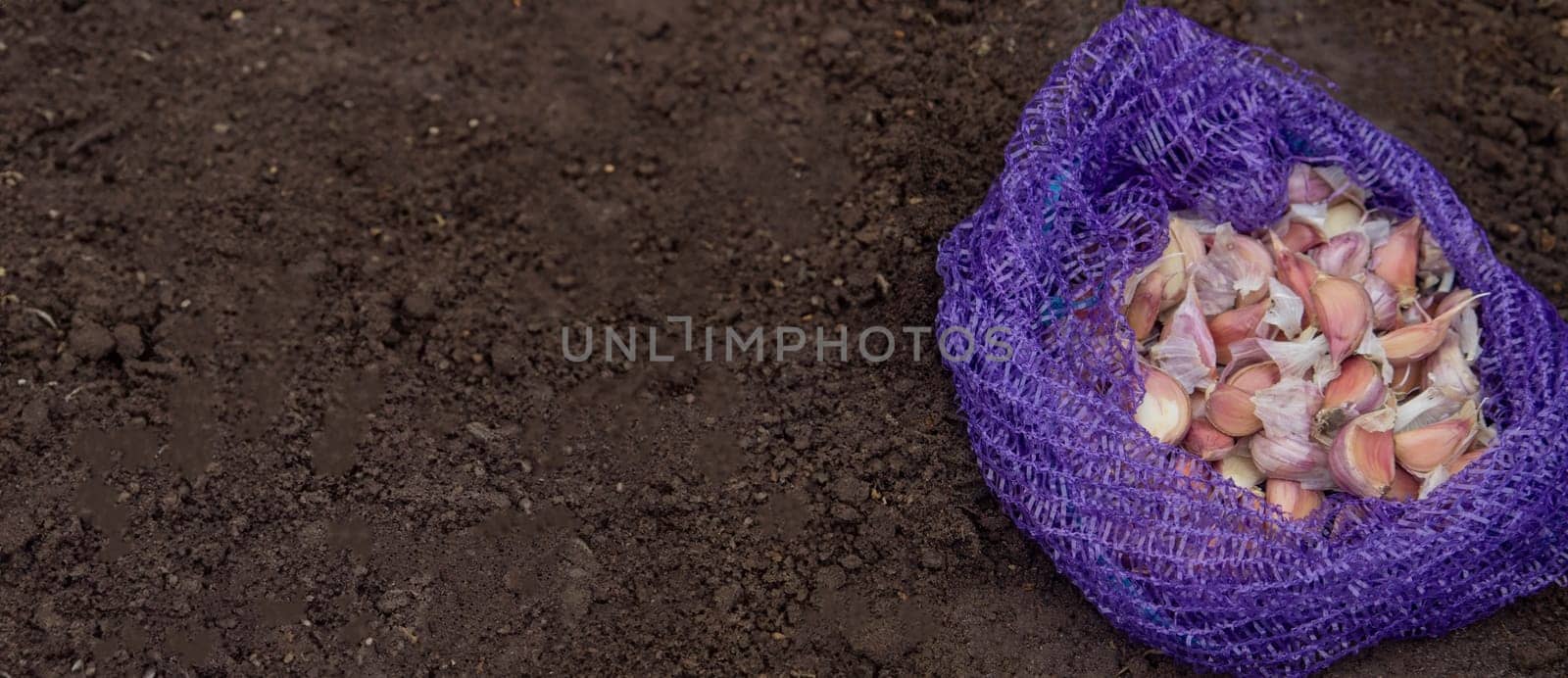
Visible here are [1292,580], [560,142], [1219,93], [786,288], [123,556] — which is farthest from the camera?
[560,142]

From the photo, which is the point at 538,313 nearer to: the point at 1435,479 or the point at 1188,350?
the point at 1188,350

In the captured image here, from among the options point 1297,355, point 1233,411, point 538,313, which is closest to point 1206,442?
point 1233,411

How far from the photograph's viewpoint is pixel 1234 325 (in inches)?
59.9

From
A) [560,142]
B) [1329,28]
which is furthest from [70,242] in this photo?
[1329,28]

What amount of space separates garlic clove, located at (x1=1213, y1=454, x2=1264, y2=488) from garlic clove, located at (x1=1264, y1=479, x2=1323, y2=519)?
3cm

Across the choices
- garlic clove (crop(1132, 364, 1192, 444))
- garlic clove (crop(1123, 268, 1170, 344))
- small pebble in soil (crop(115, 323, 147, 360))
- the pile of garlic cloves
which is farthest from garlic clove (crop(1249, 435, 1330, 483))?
small pebble in soil (crop(115, 323, 147, 360))

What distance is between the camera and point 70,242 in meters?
1.67

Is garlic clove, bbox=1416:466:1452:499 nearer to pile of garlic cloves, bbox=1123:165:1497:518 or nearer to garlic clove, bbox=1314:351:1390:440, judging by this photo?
pile of garlic cloves, bbox=1123:165:1497:518

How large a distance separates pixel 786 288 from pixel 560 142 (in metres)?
0.46

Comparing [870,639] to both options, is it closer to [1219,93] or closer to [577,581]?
[577,581]

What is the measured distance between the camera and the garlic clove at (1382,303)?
154 centimetres

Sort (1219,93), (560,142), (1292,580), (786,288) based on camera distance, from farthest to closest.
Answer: (560,142) < (786,288) < (1219,93) < (1292,580)

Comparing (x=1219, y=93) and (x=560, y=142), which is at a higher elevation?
(x=1219, y=93)

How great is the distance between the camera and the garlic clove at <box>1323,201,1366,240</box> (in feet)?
5.35
